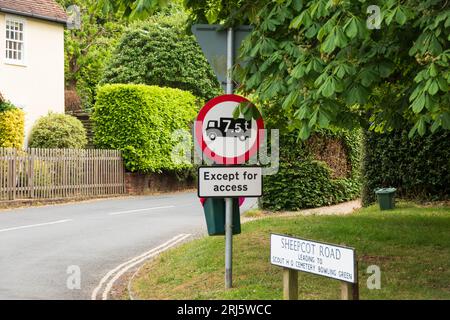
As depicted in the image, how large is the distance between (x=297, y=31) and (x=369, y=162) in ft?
43.0

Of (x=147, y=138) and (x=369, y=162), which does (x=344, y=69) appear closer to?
(x=369, y=162)

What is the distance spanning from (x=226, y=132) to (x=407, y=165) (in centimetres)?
1287

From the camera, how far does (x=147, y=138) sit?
29297 millimetres

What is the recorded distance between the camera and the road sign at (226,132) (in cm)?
840

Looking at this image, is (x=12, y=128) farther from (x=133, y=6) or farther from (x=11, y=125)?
(x=133, y=6)

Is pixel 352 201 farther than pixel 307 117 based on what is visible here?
Yes

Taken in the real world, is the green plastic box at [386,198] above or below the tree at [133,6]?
below

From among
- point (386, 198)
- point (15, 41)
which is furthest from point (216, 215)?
point (15, 41)

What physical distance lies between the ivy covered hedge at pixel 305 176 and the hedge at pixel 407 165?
115cm

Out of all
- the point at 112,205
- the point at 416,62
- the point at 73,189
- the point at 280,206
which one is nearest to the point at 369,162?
the point at 280,206

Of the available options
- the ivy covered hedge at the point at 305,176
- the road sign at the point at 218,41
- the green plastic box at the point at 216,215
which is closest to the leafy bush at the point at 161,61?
the ivy covered hedge at the point at 305,176

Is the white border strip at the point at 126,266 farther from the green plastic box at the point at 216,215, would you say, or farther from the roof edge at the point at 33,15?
the roof edge at the point at 33,15

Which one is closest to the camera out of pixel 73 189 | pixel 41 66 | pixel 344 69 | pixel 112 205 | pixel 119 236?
pixel 344 69

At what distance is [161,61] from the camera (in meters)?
38.0
